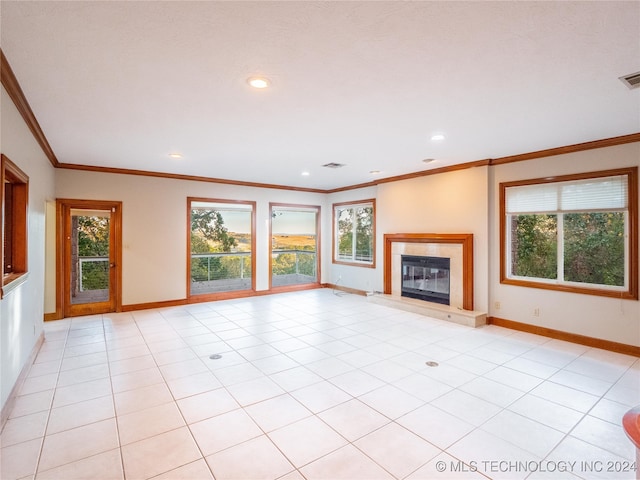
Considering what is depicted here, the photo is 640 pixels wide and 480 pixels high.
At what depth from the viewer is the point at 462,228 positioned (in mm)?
5574

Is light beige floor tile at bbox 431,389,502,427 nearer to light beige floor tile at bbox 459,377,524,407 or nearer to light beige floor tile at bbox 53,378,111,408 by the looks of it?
light beige floor tile at bbox 459,377,524,407

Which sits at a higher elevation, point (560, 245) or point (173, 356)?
point (560, 245)

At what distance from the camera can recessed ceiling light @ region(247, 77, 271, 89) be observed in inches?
98.8

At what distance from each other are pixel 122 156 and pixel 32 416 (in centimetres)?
371

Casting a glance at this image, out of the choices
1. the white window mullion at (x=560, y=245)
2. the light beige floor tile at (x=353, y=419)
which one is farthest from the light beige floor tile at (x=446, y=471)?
the white window mullion at (x=560, y=245)

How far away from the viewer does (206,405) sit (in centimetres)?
277

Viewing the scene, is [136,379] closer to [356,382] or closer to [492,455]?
[356,382]

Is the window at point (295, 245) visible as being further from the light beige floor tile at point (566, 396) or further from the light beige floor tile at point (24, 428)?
the light beige floor tile at point (566, 396)

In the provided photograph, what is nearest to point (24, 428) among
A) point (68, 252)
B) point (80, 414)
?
point (80, 414)

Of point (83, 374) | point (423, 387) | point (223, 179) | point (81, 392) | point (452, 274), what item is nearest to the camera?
point (81, 392)

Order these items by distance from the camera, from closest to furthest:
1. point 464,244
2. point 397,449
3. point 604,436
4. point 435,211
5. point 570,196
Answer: point 397,449 → point 604,436 → point 570,196 → point 464,244 → point 435,211

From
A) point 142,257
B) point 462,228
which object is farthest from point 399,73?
point 142,257

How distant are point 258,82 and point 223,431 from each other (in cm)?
267

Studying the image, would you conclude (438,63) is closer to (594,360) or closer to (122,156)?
(594,360)
